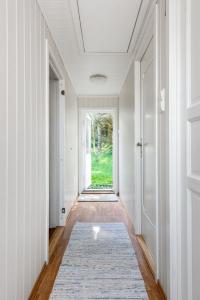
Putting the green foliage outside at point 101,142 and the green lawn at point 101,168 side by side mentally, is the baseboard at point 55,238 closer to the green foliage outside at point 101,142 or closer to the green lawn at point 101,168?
the green foliage outside at point 101,142

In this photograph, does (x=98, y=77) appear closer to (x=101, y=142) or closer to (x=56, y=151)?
(x=56, y=151)

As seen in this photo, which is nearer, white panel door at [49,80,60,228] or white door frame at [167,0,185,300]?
white door frame at [167,0,185,300]

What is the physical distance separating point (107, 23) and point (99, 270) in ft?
7.22

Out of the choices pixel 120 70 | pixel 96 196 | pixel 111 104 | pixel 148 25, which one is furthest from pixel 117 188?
pixel 148 25

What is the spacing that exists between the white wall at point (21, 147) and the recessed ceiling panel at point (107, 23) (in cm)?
42

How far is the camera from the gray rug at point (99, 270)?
1.84m

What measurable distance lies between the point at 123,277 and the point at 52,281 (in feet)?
1.80

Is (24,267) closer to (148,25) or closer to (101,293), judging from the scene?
(101,293)

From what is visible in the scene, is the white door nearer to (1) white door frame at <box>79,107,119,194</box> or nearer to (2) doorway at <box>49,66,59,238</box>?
(2) doorway at <box>49,66,59,238</box>

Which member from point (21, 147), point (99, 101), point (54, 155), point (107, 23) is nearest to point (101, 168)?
point (99, 101)

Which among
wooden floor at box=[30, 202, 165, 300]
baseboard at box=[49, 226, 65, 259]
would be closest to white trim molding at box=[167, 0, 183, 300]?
wooden floor at box=[30, 202, 165, 300]

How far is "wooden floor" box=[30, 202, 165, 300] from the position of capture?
1882mm

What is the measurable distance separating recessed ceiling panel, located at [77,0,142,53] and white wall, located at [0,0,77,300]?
42cm

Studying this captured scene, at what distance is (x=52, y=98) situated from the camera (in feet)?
11.5
